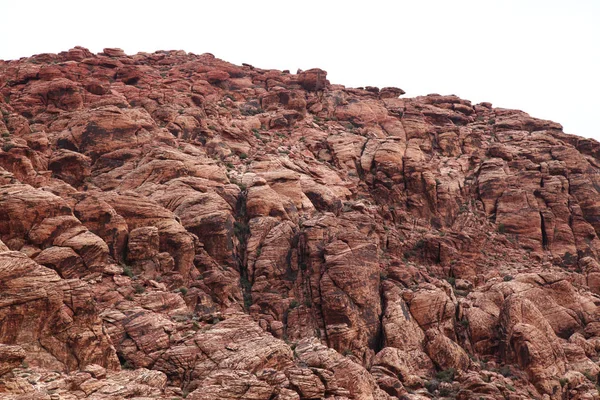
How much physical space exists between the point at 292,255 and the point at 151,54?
4702 centimetres

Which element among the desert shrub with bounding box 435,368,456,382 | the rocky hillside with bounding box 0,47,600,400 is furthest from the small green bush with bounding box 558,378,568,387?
the desert shrub with bounding box 435,368,456,382

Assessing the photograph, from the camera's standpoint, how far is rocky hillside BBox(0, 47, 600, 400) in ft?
89.8

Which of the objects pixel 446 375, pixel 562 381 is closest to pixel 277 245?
pixel 446 375

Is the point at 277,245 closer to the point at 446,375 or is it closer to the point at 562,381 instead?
the point at 446,375

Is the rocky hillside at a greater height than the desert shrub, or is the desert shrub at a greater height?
the rocky hillside

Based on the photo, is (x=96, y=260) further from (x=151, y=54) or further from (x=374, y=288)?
(x=151, y=54)

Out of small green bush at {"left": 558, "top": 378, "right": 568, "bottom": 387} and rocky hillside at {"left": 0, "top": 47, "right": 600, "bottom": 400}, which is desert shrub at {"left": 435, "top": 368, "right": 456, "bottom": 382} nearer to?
rocky hillside at {"left": 0, "top": 47, "right": 600, "bottom": 400}

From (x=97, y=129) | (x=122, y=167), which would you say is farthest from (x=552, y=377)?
(x=97, y=129)

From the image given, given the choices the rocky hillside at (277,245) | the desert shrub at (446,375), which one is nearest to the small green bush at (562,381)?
the rocky hillside at (277,245)

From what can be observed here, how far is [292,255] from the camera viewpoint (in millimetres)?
39719

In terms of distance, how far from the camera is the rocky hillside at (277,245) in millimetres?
27375

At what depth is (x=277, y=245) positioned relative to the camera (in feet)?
131

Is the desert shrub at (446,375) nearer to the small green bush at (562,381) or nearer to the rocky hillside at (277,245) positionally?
the rocky hillside at (277,245)

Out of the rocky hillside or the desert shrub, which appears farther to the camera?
the desert shrub
